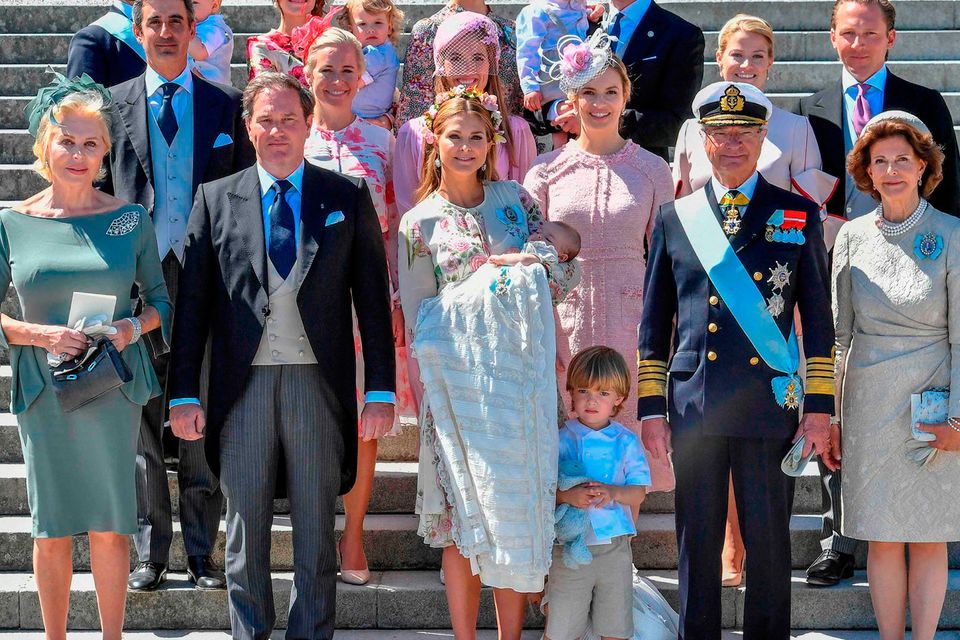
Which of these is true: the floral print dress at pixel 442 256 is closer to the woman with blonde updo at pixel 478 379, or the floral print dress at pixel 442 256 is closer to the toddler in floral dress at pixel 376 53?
Answer: the woman with blonde updo at pixel 478 379

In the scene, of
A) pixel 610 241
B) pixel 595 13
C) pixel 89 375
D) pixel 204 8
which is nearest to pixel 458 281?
pixel 610 241

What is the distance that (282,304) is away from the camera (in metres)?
4.48

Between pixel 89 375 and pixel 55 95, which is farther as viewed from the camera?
pixel 55 95

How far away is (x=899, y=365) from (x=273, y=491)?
228cm

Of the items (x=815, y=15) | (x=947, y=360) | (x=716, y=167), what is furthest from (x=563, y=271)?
(x=815, y=15)

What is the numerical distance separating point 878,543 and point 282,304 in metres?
2.32

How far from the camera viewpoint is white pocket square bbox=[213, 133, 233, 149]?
5.14m

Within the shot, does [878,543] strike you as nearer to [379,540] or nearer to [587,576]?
[587,576]

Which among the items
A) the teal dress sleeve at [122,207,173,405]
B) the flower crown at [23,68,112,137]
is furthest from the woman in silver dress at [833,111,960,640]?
the flower crown at [23,68,112,137]

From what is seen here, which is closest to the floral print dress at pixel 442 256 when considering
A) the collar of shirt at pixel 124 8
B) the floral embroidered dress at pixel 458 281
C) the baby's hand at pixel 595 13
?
the floral embroidered dress at pixel 458 281

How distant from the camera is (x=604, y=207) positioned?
5.06 metres

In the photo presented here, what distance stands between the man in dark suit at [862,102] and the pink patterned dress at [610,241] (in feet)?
2.76

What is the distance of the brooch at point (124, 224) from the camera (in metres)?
4.58

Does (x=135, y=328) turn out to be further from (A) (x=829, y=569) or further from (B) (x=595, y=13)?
(B) (x=595, y=13)
